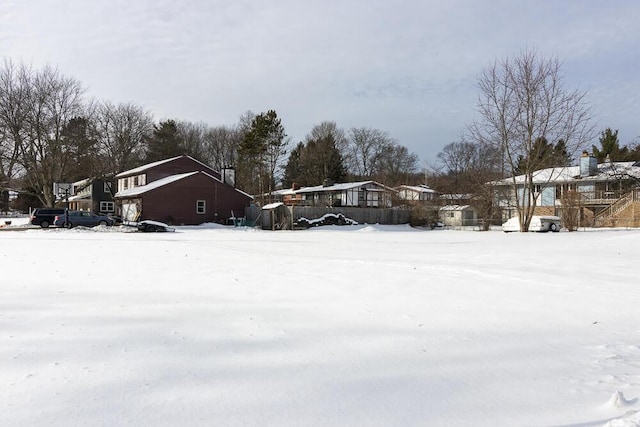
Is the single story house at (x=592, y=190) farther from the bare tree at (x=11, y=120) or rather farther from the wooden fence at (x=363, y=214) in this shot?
→ the bare tree at (x=11, y=120)

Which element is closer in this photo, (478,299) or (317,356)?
(317,356)

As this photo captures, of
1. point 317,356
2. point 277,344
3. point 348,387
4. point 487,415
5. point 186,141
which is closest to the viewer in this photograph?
point 487,415

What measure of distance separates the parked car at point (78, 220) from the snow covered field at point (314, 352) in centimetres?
2881

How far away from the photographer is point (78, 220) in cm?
3559

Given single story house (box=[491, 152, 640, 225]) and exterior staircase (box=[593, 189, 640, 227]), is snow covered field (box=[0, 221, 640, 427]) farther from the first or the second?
exterior staircase (box=[593, 189, 640, 227])

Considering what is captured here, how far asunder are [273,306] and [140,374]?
9.06 ft

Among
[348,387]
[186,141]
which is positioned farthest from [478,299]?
[186,141]

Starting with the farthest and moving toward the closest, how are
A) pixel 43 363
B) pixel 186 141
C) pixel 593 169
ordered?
1. pixel 186 141
2. pixel 593 169
3. pixel 43 363

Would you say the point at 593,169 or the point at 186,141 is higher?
the point at 186,141

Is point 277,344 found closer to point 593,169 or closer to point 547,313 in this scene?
point 547,313

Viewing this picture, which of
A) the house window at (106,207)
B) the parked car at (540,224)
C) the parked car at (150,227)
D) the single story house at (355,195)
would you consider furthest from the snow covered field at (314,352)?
the house window at (106,207)

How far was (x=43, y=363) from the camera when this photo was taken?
3.84 metres

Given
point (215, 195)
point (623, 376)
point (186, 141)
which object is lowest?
point (623, 376)

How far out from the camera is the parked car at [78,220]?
34.4 meters
